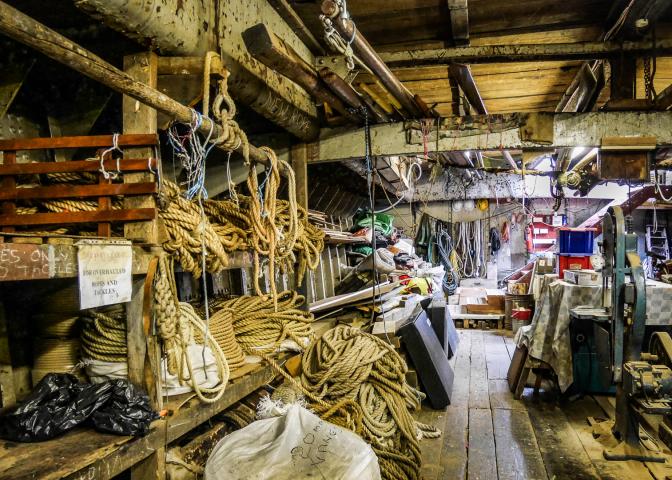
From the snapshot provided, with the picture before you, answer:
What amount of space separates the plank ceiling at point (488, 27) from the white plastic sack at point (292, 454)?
2.81m

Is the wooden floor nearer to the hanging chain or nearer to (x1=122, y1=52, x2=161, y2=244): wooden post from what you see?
(x1=122, y1=52, x2=161, y2=244): wooden post

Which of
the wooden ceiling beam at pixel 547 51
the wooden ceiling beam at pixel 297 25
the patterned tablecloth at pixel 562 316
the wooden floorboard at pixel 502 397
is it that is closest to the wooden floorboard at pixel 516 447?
the wooden floorboard at pixel 502 397

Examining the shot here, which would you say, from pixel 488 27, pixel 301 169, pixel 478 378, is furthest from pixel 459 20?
pixel 478 378

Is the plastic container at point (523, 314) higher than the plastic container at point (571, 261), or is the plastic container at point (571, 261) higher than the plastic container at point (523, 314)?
the plastic container at point (571, 261)

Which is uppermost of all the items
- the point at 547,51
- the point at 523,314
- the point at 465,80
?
the point at 547,51

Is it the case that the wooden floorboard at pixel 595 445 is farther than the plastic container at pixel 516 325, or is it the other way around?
the plastic container at pixel 516 325

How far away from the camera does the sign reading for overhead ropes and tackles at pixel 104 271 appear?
1.61m

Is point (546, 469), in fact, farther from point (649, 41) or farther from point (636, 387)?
point (649, 41)

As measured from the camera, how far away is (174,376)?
2266 mm

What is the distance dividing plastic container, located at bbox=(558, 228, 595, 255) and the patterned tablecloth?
160 centimetres

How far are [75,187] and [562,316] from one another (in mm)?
4849

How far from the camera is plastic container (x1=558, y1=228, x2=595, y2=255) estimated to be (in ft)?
21.7

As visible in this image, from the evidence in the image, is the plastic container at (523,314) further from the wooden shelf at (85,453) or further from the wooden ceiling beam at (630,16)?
the wooden shelf at (85,453)

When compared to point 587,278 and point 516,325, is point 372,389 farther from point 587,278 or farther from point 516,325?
point 516,325
